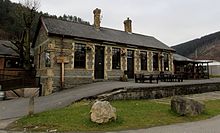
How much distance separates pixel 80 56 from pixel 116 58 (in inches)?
162

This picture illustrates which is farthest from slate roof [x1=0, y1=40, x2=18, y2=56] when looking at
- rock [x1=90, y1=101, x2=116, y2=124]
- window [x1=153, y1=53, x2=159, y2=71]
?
rock [x1=90, y1=101, x2=116, y2=124]

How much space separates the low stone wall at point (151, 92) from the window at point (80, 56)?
651cm

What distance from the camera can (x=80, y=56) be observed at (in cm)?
1988

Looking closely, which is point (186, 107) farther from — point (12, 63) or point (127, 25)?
point (12, 63)

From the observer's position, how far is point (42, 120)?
9125 mm

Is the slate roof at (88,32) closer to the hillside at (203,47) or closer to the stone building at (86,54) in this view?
the stone building at (86,54)

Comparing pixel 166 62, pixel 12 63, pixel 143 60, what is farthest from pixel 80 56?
pixel 166 62

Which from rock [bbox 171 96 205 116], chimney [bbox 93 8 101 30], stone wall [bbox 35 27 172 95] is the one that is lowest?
rock [bbox 171 96 205 116]

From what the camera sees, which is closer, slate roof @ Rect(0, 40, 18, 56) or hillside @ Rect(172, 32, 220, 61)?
slate roof @ Rect(0, 40, 18, 56)

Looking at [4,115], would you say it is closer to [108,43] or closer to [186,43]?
[108,43]

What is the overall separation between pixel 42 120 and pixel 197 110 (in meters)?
6.97

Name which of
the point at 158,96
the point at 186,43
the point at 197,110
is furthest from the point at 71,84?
the point at 186,43

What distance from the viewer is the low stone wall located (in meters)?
14.0

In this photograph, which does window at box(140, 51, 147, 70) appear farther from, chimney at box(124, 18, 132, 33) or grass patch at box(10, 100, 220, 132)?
grass patch at box(10, 100, 220, 132)
